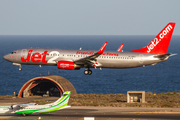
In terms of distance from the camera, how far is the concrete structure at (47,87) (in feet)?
310

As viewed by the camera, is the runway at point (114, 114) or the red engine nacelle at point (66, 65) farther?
the red engine nacelle at point (66, 65)

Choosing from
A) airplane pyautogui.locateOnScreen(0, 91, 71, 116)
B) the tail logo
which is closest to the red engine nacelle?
airplane pyautogui.locateOnScreen(0, 91, 71, 116)

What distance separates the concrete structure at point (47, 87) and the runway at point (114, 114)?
2353 cm

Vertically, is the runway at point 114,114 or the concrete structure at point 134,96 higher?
the concrete structure at point 134,96

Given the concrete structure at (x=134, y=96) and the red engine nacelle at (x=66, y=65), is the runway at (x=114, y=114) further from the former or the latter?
the concrete structure at (x=134, y=96)

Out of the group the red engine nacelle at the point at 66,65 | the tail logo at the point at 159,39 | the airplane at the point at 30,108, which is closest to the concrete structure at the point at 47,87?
the red engine nacelle at the point at 66,65

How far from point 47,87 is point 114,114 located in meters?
43.1

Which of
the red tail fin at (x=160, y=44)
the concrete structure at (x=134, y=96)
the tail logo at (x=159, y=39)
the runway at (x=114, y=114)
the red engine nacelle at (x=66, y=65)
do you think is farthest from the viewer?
the concrete structure at (x=134, y=96)

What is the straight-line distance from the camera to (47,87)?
102875 mm

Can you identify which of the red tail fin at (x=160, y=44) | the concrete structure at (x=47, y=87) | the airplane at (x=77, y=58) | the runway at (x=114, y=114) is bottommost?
the runway at (x=114, y=114)

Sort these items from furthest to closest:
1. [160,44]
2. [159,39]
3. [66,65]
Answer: [159,39], [160,44], [66,65]

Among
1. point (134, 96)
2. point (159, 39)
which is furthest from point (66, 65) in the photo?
point (159, 39)

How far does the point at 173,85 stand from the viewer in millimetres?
145500

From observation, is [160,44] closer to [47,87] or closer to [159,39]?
[159,39]
